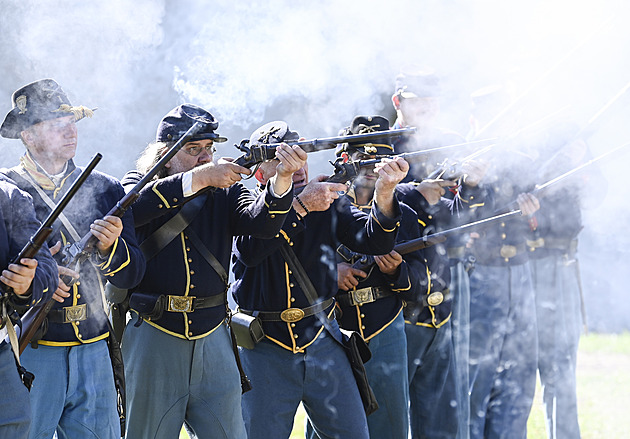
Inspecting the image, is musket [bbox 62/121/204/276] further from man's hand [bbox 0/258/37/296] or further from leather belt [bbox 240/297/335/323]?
leather belt [bbox 240/297/335/323]

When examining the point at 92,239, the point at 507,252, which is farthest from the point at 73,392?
the point at 507,252

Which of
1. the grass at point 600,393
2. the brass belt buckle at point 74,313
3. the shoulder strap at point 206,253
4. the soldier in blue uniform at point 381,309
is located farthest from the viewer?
the grass at point 600,393

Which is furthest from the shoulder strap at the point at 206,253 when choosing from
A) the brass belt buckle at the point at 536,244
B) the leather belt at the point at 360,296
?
the brass belt buckle at the point at 536,244

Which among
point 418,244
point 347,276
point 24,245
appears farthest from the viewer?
point 418,244

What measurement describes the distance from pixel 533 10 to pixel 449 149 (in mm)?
782

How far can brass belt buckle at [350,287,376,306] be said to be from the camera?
435cm

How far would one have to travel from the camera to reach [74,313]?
354 cm

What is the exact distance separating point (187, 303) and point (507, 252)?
7.92 feet

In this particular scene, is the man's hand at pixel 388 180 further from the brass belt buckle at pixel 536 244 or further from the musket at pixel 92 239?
the brass belt buckle at pixel 536 244

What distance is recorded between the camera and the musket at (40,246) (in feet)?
9.57

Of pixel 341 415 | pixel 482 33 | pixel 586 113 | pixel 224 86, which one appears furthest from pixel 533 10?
pixel 341 415

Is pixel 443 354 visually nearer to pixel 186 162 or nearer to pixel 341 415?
pixel 341 415

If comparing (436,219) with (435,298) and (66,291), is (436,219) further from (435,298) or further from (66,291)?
(66,291)

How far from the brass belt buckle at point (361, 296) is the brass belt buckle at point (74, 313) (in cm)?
140
